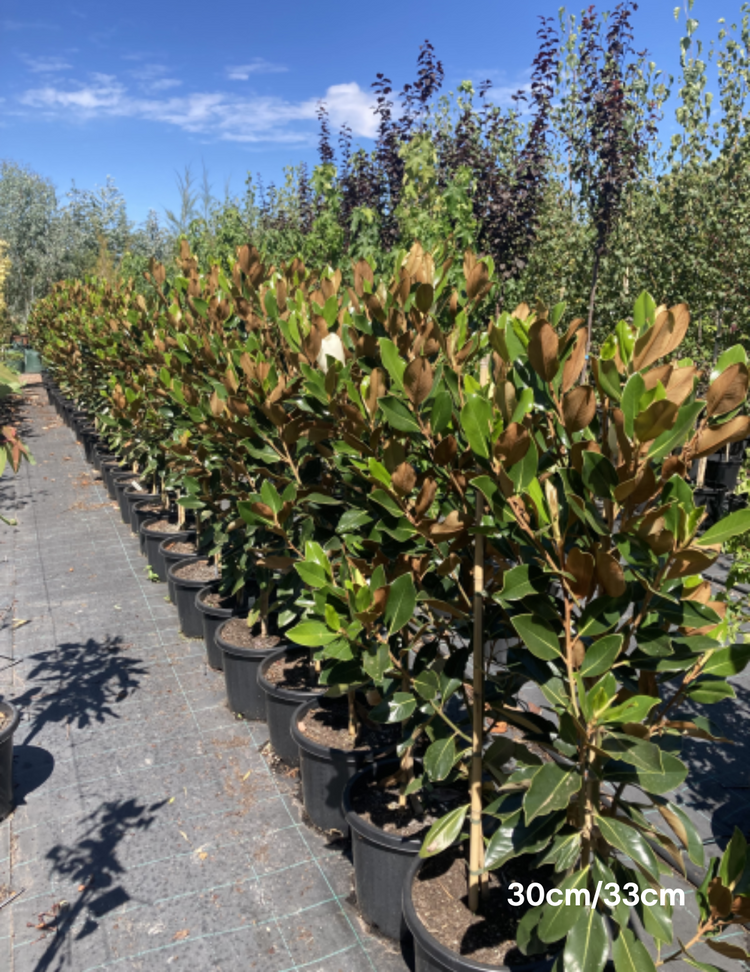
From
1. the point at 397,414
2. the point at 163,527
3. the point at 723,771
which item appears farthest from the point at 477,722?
the point at 163,527

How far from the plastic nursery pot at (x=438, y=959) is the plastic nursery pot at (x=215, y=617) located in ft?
8.40

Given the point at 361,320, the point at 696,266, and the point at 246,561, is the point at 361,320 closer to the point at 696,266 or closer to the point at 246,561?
the point at 246,561

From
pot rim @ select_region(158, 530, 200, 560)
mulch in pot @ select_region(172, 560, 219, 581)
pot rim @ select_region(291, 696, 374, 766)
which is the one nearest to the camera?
pot rim @ select_region(291, 696, 374, 766)

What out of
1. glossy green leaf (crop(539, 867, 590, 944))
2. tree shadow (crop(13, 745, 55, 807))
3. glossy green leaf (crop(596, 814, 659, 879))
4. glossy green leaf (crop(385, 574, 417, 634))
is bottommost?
tree shadow (crop(13, 745, 55, 807))

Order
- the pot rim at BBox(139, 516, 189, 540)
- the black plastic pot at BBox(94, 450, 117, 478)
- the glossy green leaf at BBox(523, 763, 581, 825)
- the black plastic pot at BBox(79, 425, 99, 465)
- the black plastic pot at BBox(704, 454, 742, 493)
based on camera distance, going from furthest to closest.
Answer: the black plastic pot at BBox(79, 425, 99, 465) < the black plastic pot at BBox(94, 450, 117, 478) < the black plastic pot at BBox(704, 454, 742, 493) < the pot rim at BBox(139, 516, 189, 540) < the glossy green leaf at BBox(523, 763, 581, 825)

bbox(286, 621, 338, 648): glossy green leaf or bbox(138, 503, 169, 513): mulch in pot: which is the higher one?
bbox(286, 621, 338, 648): glossy green leaf

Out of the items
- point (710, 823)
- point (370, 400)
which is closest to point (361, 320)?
point (370, 400)

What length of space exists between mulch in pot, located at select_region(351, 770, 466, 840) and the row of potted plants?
1 cm

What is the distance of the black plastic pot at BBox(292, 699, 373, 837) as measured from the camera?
2.92m

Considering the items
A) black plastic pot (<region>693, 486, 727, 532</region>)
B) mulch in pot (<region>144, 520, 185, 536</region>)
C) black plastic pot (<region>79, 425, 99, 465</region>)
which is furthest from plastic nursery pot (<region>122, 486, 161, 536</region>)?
black plastic pot (<region>693, 486, 727, 532</region>)

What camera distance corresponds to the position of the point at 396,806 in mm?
2646

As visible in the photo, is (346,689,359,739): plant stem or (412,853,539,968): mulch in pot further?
(346,689,359,739): plant stem

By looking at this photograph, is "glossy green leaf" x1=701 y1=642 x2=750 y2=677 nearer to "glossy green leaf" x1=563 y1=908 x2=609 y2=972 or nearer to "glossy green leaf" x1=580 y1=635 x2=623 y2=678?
"glossy green leaf" x1=580 y1=635 x2=623 y2=678

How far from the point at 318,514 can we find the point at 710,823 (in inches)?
89.9
